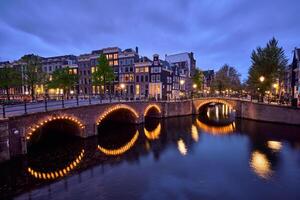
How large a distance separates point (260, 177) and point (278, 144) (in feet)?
36.2

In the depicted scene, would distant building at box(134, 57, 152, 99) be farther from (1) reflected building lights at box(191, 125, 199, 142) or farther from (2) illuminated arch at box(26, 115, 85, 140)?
(2) illuminated arch at box(26, 115, 85, 140)

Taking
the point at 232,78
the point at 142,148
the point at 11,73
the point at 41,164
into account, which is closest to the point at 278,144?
the point at 142,148

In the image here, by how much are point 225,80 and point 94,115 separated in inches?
2626

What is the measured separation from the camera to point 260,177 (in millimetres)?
15391

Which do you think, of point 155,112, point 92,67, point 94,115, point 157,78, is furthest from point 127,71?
point 94,115

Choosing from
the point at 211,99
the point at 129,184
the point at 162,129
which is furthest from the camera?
the point at 211,99

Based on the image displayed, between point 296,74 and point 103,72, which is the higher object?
point 103,72

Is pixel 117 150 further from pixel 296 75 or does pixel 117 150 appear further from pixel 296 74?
pixel 296 74

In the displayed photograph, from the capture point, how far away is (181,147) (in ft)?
78.8

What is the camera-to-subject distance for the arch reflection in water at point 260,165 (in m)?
16.0

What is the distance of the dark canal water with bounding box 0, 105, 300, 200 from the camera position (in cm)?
1328

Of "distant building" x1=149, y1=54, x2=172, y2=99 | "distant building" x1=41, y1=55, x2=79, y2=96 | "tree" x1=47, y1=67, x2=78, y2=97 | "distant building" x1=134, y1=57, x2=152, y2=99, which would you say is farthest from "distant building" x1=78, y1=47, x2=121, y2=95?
"distant building" x1=149, y1=54, x2=172, y2=99

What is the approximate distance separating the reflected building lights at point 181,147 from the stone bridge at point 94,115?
11049 millimetres

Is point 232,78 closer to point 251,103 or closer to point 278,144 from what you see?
point 251,103
